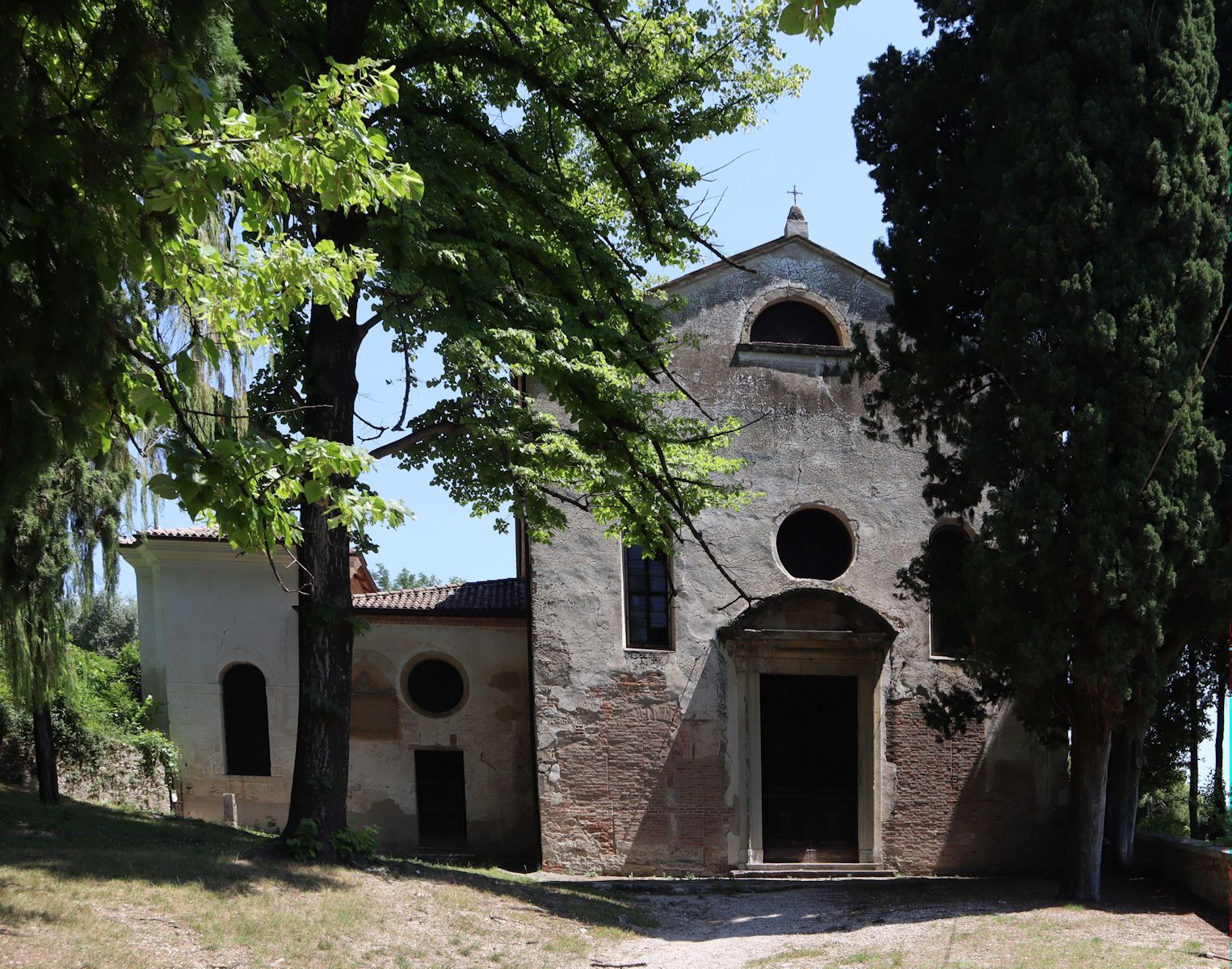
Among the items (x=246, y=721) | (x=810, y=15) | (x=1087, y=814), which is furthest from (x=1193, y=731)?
(x=246, y=721)

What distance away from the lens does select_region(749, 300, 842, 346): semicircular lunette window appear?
693 inches

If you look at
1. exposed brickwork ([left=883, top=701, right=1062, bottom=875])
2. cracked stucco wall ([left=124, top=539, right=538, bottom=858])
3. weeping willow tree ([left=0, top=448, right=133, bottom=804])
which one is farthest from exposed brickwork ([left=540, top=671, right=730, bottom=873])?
weeping willow tree ([left=0, top=448, right=133, bottom=804])

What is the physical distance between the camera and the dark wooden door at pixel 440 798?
17578mm

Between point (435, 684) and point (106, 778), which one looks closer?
point (106, 778)

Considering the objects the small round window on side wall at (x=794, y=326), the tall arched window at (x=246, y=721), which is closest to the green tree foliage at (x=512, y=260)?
the small round window on side wall at (x=794, y=326)

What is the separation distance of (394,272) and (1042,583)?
23.0 feet

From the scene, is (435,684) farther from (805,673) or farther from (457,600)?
(805,673)

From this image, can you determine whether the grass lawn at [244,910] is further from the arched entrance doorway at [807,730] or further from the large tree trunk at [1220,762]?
the large tree trunk at [1220,762]

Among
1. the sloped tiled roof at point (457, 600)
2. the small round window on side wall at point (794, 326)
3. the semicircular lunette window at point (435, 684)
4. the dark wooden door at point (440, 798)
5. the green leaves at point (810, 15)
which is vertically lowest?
the dark wooden door at point (440, 798)

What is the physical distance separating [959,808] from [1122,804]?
346cm

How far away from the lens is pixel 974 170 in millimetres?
12875

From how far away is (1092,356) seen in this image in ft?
37.7

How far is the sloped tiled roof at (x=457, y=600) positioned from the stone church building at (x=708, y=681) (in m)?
0.11

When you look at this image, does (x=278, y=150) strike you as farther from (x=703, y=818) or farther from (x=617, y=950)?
(x=703, y=818)
